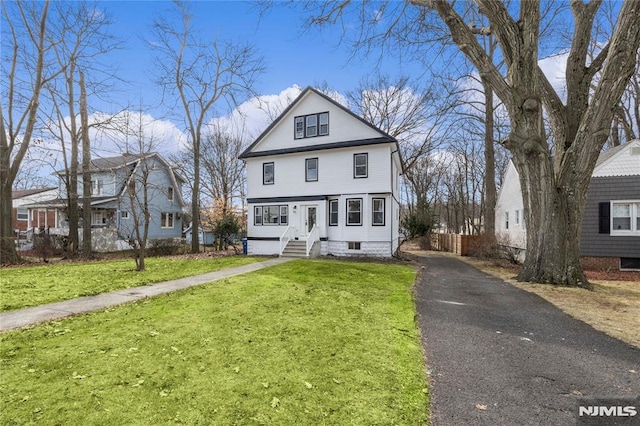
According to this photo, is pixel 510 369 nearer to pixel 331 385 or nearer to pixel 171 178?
pixel 331 385

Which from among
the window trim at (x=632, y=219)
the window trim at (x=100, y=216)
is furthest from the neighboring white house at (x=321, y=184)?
the window trim at (x=100, y=216)

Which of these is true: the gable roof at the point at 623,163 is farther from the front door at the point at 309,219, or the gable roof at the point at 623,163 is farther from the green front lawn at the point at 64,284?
the green front lawn at the point at 64,284

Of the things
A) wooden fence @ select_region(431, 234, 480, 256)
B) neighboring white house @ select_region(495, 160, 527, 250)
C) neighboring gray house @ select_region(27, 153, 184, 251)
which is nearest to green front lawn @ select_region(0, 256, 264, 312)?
neighboring gray house @ select_region(27, 153, 184, 251)

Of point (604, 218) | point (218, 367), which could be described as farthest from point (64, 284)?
point (604, 218)

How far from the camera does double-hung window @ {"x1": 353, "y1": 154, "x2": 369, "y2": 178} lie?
18.4m

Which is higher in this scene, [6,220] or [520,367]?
[6,220]

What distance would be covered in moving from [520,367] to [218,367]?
12.1ft

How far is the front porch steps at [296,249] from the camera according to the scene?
18003 mm

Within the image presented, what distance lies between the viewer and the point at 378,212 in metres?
18.2

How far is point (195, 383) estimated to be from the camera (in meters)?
3.40

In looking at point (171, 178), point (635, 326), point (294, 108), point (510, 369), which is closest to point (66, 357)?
point (510, 369)

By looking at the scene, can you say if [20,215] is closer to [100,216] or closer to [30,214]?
[30,214]

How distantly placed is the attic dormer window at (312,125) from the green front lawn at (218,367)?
14438mm

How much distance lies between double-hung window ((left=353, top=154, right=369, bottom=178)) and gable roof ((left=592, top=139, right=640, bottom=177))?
10414 millimetres
